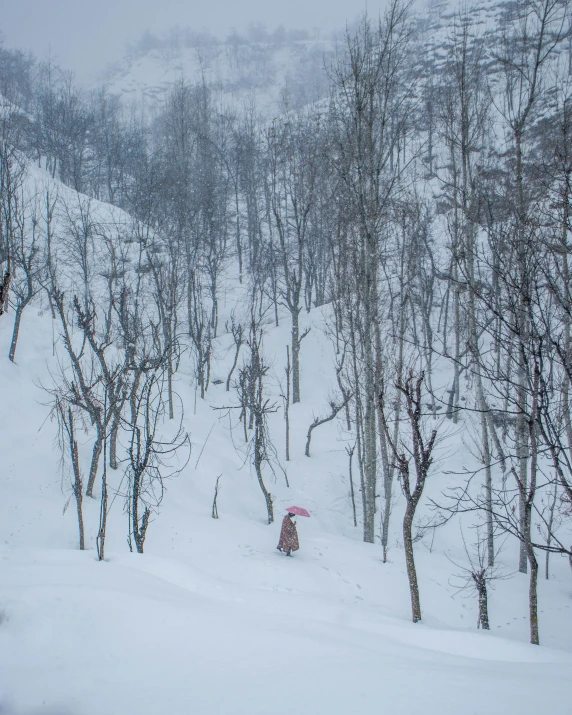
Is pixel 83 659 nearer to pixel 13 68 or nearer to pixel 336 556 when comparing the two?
pixel 336 556

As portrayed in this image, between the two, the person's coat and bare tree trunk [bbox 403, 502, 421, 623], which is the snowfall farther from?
bare tree trunk [bbox 403, 502, 421, 623]

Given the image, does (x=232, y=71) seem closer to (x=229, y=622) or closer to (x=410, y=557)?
(x=410, y=557)

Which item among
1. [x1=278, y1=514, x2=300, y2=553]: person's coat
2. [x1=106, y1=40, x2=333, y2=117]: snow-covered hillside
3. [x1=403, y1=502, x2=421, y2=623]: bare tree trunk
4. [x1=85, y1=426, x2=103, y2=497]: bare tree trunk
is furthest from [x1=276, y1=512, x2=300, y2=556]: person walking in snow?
[x1=106, y1=40, x2=333, y2=117]: snow-covered hillside

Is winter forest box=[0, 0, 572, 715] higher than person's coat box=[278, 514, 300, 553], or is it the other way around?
winter forest box=[0, 0, 572, 715]

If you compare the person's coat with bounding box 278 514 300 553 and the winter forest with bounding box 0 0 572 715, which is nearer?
the winter forest with bounding box 0 0 572 715

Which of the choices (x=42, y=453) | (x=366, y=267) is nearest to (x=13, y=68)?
(x=42, y=453)

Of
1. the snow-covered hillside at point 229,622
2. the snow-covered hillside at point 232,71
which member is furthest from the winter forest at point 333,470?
the snow-covered hillside at point 232,71

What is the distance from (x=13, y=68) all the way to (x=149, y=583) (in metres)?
63.1

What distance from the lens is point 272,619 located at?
4.43 meters

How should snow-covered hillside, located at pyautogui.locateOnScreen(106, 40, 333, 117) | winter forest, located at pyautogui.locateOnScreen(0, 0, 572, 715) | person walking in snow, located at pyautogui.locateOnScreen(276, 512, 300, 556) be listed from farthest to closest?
snow-covered hillside, located at pyautogui.locateOnScreen(106, 40, 333, 117), person walking in snow, located at pyautogui.locateOnScreen(276, 512, 300, 556), winter forest, located at pyautogui.locateOnScreen(0, 0, 572, 715)

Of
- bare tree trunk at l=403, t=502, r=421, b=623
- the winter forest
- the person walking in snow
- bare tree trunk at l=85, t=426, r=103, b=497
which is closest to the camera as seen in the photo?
the winter forest

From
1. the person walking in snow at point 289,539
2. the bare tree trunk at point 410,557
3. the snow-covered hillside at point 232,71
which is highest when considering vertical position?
the snow-covered hillside at point 232,71

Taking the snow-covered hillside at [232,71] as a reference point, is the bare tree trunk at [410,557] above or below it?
below

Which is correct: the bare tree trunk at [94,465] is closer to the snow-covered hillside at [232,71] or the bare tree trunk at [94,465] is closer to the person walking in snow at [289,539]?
the person walking in snow at [289,539]
